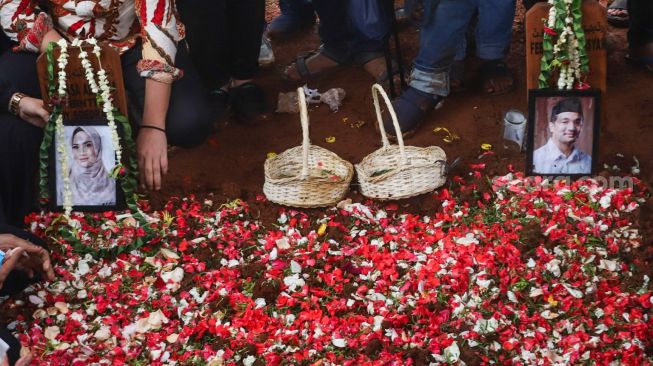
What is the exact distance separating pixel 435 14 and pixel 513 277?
1.33 m

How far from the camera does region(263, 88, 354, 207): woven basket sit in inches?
120

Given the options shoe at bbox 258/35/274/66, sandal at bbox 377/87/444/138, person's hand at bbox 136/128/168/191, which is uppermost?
shoe at bbox 258/35/274/66

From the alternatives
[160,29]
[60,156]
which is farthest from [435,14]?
[60,156]

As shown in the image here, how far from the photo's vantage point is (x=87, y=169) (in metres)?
2.93

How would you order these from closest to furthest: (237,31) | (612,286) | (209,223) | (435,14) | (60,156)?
(612,286)
(60,156)
(209,223)
(435,14)
(237,31)

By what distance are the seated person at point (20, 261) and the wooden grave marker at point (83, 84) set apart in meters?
0.46

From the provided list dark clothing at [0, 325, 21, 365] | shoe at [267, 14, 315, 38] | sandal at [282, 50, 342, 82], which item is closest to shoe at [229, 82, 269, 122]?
sandal at [282, 50, 342, 82]

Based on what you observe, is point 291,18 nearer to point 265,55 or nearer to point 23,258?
point 265,55

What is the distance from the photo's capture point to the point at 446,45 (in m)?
3.57

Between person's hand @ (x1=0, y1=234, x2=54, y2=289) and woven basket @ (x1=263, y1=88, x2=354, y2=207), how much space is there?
864 millimetres

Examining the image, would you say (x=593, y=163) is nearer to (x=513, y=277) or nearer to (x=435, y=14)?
(x=513, y=277)

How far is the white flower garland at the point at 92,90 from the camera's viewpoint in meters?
2.82

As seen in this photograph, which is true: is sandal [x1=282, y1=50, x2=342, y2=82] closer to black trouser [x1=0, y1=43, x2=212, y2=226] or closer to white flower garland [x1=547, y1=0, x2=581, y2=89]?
black trouser [x1=0, y1=43, x2=212, y2=226]

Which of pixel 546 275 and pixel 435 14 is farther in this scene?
pixel 435 14
